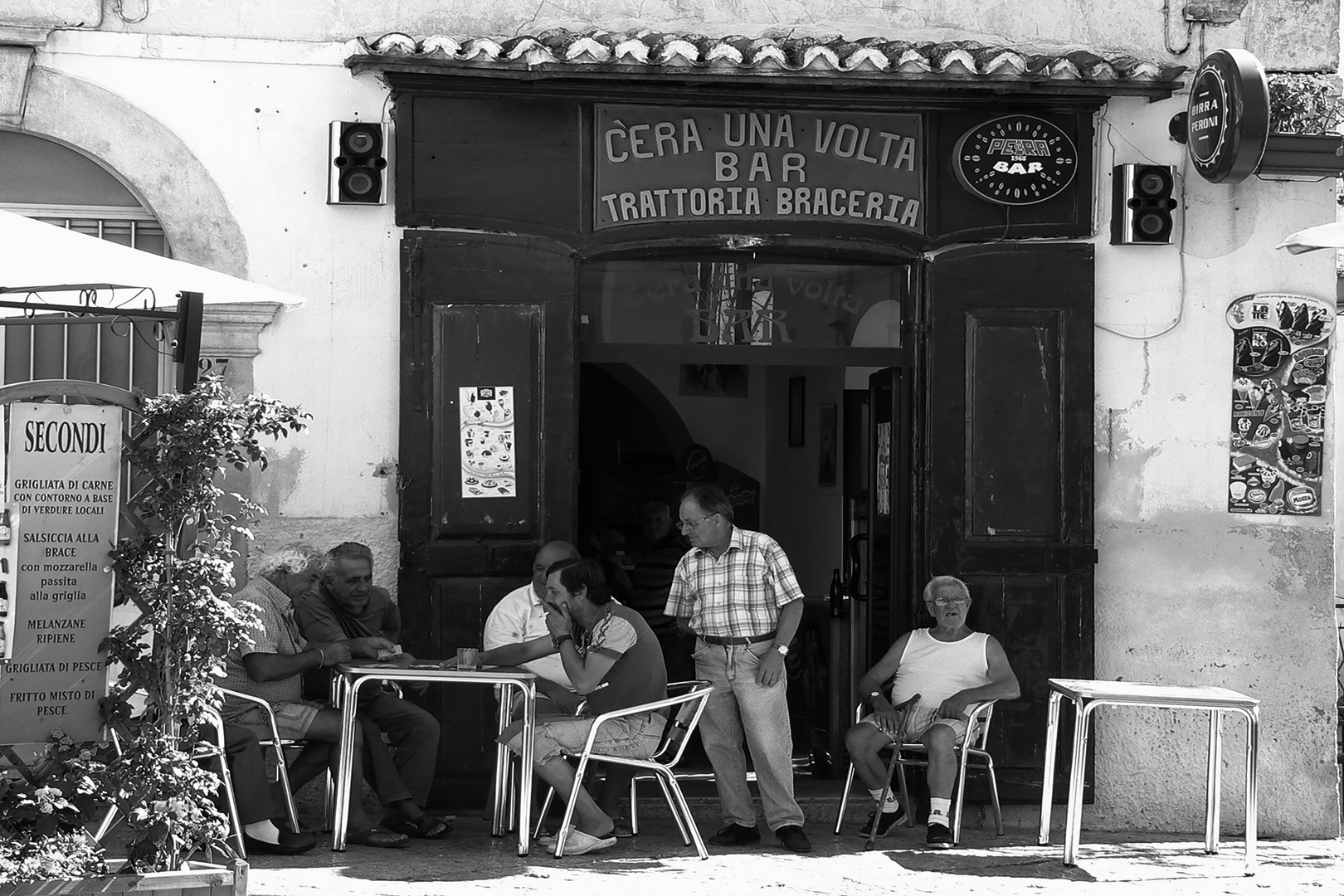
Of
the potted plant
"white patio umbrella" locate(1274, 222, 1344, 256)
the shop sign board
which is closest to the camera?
the potted plant

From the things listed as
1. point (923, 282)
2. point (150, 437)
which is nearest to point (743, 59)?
point (923, 282)

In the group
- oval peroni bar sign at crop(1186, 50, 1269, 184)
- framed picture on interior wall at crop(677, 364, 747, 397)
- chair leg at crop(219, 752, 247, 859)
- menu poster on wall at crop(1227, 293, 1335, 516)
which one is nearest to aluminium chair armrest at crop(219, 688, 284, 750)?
chair leg at crop(219, 752, 247, 859)

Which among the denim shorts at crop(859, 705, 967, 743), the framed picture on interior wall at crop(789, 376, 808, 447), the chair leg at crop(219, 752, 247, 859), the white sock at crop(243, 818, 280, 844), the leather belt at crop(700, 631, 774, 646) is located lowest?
the white sock at crop(243, 818, 280, 844)

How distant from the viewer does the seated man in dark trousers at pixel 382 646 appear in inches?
272

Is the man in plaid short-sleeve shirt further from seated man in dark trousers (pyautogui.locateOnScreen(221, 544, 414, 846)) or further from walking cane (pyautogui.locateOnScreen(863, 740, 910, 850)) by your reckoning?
seated man in dark trousers (pyautogui.locateOnScreen(221, 544, 414, 846))

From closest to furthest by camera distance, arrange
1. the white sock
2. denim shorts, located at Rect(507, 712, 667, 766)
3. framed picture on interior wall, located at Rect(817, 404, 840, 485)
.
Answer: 1. the white sock
2. denim shorts, located at Rect(507, 712, 667, 766)
3. framed picture on interior wall, located at Rect(817, 404, 840, 485)

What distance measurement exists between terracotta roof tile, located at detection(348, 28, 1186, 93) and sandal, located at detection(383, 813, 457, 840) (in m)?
3.22

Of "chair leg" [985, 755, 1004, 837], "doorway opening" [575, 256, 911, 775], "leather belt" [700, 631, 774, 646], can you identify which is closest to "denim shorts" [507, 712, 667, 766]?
"leather belt" [700, 631, 774, 646]

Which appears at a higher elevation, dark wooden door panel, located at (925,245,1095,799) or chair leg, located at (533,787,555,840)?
dark wooden door panel, located at (925,245,1095,799)

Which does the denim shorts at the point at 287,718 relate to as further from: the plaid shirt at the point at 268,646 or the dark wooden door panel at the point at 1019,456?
the dark wooden door panel at the point at 1019,456

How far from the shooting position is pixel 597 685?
6.48 m

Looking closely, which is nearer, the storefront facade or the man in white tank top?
the man in white tank top

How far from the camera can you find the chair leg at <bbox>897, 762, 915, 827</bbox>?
7.23m

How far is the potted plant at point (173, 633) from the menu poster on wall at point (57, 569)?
7.3 inches
